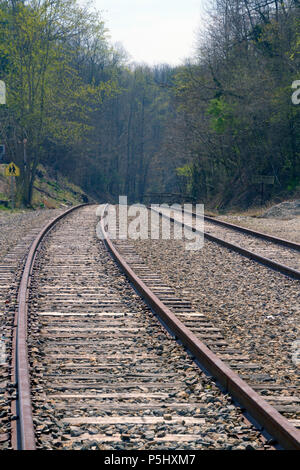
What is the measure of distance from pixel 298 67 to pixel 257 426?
86.7ft

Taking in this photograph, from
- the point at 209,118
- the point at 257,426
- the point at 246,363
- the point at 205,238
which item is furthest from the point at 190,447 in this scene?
the point at 209,118

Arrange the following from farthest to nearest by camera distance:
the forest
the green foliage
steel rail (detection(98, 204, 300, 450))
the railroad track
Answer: the green foliage, the forest, the railroad track, steel rail (detection(98, 204, 300, 450))

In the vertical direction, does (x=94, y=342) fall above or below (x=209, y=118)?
below

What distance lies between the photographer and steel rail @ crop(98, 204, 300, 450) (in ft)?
12.0

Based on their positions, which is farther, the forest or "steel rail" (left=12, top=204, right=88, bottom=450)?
the forest

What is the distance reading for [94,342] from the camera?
613 centimetres

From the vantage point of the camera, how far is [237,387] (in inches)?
176

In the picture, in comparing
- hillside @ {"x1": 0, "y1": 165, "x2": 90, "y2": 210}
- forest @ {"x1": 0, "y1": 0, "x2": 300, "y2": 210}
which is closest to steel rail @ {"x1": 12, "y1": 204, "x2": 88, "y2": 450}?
forest @ {"x1": 0, "y1": 0, "x2": 300, "y2": 210}

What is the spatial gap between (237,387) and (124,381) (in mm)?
1061

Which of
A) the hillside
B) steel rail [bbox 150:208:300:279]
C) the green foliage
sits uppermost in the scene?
the green foliage

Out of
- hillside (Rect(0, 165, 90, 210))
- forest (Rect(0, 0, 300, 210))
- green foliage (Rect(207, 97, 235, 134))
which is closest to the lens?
forest (Rect(0, 0, 300, 210))

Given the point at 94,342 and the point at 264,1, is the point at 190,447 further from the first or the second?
the point at 264,1
